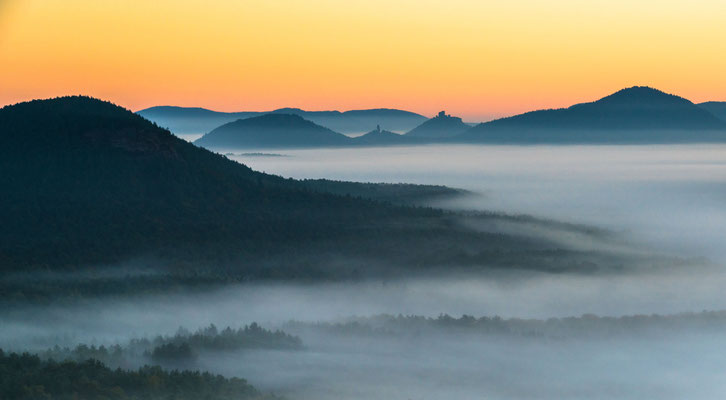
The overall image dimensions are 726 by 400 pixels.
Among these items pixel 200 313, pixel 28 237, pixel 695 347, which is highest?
pixel 28 237

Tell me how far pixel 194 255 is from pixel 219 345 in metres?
57.5

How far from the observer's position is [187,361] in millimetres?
125500

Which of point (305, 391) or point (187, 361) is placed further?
point (187, 361)

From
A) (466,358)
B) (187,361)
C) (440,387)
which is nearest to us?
(187,361)

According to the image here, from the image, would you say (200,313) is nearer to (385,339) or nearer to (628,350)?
(385,339)

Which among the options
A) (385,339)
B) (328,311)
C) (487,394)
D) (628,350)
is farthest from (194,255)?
(628,350)

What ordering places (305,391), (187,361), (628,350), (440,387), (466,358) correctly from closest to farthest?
(305,391), (187,361), (440,387), (466,358), (628,350)

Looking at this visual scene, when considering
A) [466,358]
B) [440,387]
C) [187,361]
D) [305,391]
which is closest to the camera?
[305,391]

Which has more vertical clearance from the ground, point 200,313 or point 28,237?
point 28,237

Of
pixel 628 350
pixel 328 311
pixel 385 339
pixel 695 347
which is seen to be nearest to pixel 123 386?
pixel 385 339

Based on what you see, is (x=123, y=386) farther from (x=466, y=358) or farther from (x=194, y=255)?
(x=194, y=255)

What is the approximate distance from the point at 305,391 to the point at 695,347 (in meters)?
114

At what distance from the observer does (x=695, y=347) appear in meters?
196

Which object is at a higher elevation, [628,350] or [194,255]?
[194,255]
